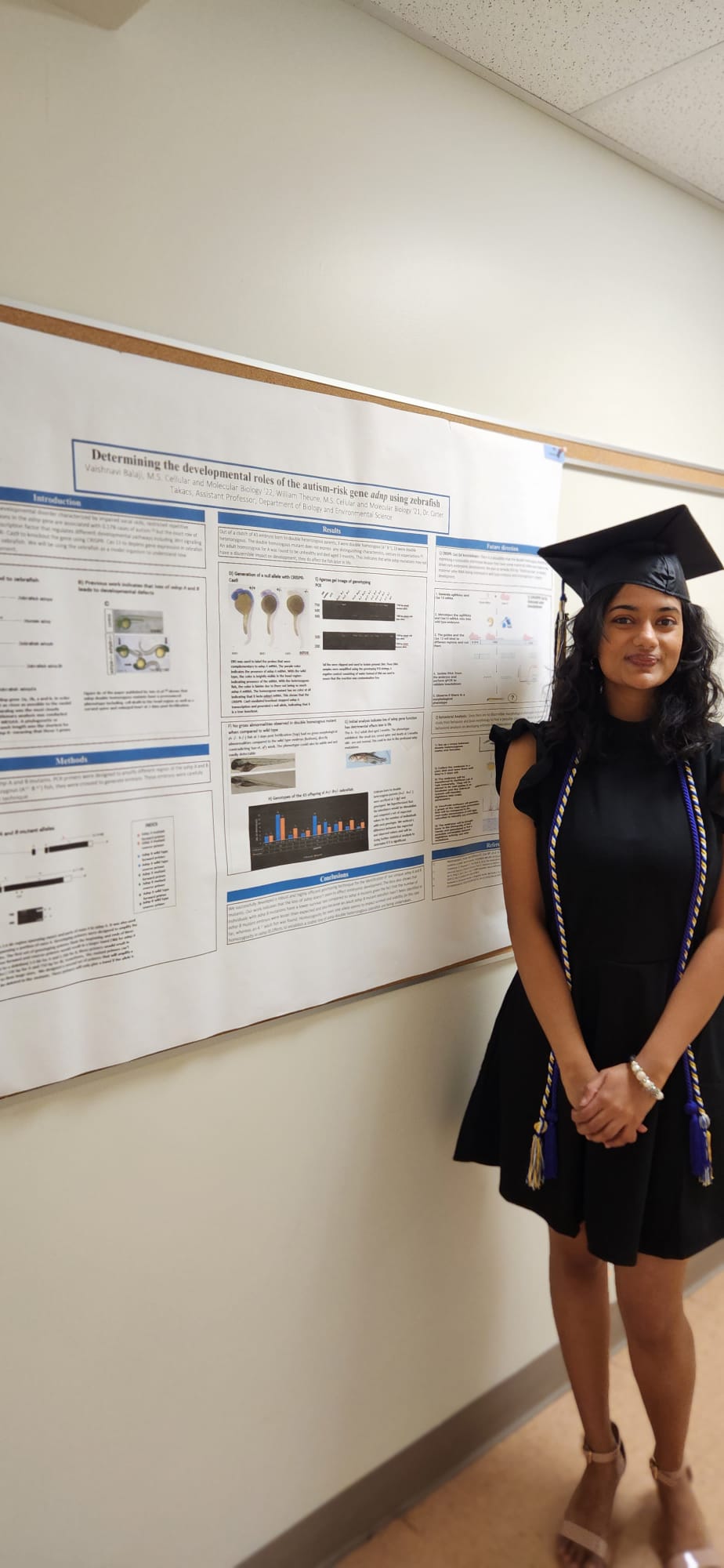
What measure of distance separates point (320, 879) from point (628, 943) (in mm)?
536

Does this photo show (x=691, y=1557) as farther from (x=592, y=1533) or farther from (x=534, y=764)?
(x=534, y=764)

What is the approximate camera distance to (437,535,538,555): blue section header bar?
167cm

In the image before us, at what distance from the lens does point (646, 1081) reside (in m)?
1.53

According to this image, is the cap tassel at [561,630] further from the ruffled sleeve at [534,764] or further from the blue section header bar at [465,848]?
the blue section header bar at [465,848]

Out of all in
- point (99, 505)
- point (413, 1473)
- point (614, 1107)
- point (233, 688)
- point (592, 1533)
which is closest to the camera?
point (99, 505)

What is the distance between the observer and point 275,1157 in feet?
5.19

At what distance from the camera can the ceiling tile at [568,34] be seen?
4.90 ft

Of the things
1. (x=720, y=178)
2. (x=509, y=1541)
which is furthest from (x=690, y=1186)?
(x=720, y=178)

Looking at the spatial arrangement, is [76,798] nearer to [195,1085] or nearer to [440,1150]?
[195,1085]

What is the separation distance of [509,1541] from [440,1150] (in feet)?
2.38

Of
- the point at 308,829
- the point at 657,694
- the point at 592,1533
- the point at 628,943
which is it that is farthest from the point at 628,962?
the point at 592,1533

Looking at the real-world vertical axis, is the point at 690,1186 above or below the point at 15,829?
below

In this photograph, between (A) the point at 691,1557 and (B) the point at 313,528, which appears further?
(A) the point at 691,1557

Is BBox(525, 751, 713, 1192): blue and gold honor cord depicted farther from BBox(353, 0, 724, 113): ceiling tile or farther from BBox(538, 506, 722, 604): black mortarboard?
BBox(353, 0, 724, 113): ceiling tile
